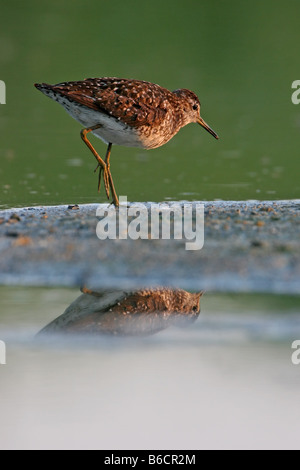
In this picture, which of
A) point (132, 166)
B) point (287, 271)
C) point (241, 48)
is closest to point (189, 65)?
point (241, 48)

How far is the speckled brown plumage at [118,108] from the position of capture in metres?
10.8

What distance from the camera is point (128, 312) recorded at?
7.66 meters

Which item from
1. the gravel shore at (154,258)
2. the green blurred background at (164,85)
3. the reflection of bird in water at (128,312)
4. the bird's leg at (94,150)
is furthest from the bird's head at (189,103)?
the reflection of bird in water at (128,312)

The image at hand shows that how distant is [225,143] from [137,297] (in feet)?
34.2

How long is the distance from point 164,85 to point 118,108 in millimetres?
11602

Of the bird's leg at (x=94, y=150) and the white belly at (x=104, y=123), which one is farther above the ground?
the white belly at (x=104, y=123)

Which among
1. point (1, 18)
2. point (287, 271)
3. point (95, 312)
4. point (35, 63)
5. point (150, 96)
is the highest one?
point (1, 18)

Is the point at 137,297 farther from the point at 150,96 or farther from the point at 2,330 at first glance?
the point at 150,96

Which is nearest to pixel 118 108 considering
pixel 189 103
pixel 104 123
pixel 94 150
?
pixel 104 123

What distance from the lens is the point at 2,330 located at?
733cm

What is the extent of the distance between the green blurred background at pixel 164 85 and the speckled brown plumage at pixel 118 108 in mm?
1445

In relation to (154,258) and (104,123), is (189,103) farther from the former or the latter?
(154,258)

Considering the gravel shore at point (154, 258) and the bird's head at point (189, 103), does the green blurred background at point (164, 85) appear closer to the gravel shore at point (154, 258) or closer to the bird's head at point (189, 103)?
the bird's head at point (189, 103)

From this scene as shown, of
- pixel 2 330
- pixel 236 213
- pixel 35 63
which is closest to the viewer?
pixel 2 330
